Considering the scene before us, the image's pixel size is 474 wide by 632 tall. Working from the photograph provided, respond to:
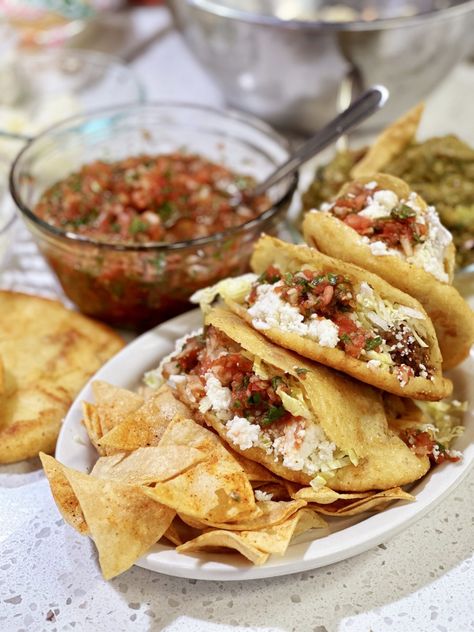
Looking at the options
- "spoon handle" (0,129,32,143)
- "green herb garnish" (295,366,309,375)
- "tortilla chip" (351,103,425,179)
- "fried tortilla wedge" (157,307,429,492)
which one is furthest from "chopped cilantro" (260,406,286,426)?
"spoon handle" (0,129,32,143)

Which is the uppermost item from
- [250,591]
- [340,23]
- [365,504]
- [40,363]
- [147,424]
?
[340,23]

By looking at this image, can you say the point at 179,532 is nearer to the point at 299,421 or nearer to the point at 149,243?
the point at 299,421

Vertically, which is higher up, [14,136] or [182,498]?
[182,498]

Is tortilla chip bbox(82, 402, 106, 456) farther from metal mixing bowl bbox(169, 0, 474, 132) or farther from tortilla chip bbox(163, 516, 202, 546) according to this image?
metal mixing bowl bbox(169, 0, 474, 132)

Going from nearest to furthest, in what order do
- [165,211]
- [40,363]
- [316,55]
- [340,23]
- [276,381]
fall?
[276,381]
[40,363]
[165,211]
[340,23]
[316,55]

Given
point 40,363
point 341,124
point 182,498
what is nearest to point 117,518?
point 182,498

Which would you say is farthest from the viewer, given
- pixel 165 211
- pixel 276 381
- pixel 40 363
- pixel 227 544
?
pixel 165 211
